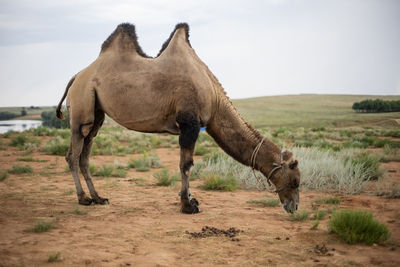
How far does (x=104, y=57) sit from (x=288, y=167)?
4180 millimetres

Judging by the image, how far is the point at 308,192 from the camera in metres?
8.45

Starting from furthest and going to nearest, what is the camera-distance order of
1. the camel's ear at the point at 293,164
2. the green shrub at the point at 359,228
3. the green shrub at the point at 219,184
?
the green shrub at the point at 219,184, the camel's ear at the point at 293,164, the green shrub at the point at 359,228

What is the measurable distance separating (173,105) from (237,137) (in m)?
1.34

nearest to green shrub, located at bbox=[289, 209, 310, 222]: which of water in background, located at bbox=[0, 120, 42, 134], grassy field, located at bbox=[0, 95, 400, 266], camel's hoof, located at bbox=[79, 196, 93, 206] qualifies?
grassy field, located at bbox=[0, 95, 400, 266]

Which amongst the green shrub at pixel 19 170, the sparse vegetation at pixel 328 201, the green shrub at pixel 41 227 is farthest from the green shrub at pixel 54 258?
the green shrub at pixel 19 170

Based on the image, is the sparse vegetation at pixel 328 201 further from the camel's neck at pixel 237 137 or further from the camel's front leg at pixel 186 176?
the camel's front leg at pixel 186 176

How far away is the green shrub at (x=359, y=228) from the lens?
448cm

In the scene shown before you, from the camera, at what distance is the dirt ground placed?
3861 millimetres

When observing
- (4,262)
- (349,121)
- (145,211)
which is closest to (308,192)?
A: (145,211)

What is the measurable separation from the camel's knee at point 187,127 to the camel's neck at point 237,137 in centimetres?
54

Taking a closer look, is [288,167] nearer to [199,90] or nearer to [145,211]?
[199,90]

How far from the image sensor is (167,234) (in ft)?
15.9

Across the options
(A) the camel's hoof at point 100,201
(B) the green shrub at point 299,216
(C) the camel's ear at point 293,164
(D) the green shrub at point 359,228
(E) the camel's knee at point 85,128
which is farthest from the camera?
(A) the camel's hoof at point 100,201

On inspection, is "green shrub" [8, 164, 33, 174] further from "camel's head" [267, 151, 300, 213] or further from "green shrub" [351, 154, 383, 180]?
"green shrub" [351, 154, 383, 180]
